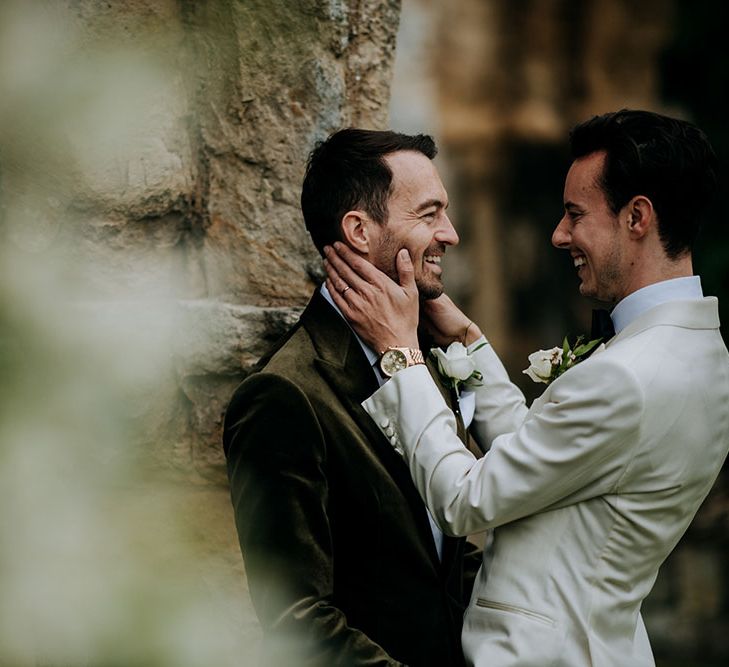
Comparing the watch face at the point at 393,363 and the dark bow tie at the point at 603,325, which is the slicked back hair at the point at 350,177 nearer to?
the watch face at the point at 393,363

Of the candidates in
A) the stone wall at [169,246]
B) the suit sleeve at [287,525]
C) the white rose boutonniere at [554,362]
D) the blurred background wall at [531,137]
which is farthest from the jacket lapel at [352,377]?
the blurred background wall at [531,137]

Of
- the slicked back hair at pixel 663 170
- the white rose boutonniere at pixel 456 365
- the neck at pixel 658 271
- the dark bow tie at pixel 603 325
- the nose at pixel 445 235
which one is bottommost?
the white rose boutonniere at pixel 456 365

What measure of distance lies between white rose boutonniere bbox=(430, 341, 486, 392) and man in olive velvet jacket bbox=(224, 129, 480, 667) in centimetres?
15

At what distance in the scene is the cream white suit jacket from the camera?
81.6 inches

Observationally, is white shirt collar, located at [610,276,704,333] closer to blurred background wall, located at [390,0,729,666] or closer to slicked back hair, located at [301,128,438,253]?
slicked back hair, located at [301,128,438,253]

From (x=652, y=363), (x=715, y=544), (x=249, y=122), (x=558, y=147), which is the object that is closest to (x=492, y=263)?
(x=558, y=147)

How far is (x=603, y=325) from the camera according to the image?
7.68ft

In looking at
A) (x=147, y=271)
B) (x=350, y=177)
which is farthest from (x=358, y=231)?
(x=147, y=271)

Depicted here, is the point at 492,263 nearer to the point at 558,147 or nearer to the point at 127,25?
the point at 558,147

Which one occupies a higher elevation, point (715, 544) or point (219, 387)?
point (219, 387)

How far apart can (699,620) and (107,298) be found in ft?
13.9

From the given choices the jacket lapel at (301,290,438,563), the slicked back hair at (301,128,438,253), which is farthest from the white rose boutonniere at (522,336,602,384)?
the slicked back hair at (301,128,438,253)

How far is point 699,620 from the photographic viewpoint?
5645 mm

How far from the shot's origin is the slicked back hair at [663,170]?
2.22 meters
